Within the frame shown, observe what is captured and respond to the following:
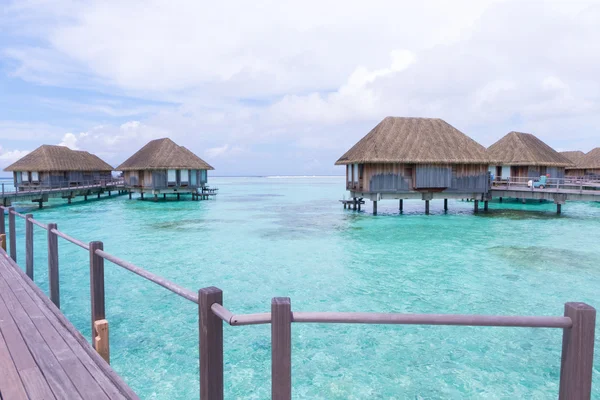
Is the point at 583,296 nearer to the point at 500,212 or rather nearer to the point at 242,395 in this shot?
the point at 242,395

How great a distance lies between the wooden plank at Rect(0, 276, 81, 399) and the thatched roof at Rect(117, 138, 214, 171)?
3368 centimetres

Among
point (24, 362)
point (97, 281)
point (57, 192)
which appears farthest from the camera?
point (57, 192)

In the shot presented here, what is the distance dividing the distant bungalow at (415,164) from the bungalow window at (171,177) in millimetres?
18714

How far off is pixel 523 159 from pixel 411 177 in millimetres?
14308

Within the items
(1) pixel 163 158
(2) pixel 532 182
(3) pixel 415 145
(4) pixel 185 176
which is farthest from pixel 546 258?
(1) pixel 163 158

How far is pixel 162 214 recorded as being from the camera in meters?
29.5

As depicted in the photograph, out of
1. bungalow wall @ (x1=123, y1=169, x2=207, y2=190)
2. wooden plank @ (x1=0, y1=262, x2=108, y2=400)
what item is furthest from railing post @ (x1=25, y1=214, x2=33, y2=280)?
bungalow wall @ (x1=123, y1=169, x2=207, y2=190)

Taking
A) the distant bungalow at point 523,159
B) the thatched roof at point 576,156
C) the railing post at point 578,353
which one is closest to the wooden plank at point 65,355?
the railing post at point 578,353

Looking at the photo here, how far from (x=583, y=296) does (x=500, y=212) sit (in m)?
21.5

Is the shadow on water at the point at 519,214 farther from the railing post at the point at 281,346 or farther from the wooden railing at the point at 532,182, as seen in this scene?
the railing post at the point at 281,346

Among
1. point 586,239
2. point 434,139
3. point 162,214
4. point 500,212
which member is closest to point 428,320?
point 586,239

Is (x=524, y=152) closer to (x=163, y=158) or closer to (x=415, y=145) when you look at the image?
(x=415, y=145)

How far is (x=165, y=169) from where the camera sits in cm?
3784

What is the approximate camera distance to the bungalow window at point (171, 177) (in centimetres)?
3834
